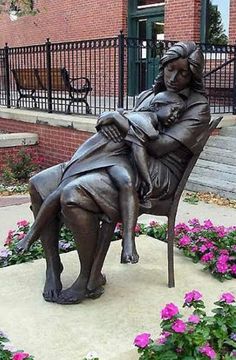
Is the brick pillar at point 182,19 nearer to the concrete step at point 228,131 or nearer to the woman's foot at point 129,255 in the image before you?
the concrete step at point 228,131

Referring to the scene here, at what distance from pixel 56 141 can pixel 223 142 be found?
3.03 m

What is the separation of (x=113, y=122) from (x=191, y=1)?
33.5 ft

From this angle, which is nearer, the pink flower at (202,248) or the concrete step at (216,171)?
the pink flower at (202,248)

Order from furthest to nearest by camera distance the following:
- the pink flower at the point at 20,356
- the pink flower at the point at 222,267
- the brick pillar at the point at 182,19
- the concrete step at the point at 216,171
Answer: the brick pillar at the point at 182,19, the concrete step at the point at 216,171, the pink flower at the point at 222,267, the pink flower at the point at 20,356

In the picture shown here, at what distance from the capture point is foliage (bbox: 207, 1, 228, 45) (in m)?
12.8

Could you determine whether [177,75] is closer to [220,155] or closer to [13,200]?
[13,200]

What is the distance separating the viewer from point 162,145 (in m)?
3.46

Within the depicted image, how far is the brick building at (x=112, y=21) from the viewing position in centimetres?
1284

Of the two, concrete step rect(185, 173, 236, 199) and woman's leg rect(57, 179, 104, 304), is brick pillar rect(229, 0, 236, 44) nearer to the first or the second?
concrete step rect(185, 173, 236, 199)

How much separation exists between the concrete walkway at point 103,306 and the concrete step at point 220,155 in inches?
152

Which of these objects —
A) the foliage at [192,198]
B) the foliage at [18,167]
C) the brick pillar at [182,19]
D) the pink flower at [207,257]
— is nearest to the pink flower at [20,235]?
the pink flower at [207,257]

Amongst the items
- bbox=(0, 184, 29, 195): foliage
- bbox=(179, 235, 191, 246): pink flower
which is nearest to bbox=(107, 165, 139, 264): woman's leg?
bbox=(179, 235, 191, 246): pink flower

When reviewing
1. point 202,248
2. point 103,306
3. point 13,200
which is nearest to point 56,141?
point 13,200

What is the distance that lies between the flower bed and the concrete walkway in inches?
3.4
